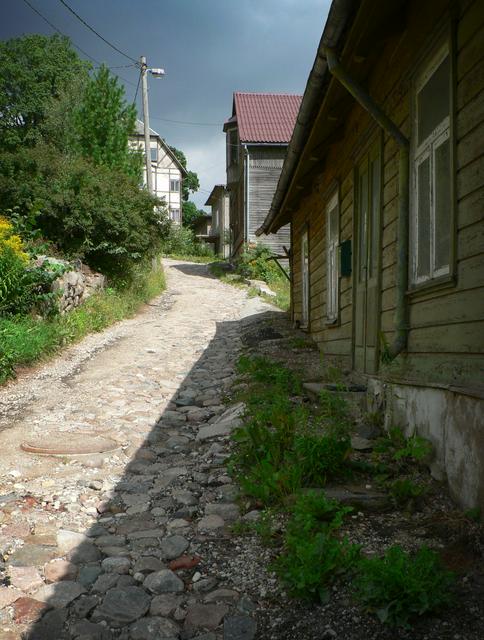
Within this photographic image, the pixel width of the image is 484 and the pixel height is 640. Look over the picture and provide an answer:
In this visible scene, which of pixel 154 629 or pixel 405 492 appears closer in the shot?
pixel 154 629

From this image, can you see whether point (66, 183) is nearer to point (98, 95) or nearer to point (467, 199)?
point (98, 95)

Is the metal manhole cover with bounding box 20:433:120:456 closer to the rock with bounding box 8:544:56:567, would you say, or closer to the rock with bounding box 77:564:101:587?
the rock with bounding box 8:544:56:567

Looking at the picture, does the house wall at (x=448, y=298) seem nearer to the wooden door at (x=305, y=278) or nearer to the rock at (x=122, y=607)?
the rock at (x=122, y=607)

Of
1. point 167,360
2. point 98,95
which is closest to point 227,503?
point 167,360

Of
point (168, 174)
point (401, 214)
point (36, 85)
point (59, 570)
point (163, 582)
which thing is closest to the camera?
point (163, 582)

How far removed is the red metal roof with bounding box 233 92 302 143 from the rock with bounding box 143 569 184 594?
22059mm

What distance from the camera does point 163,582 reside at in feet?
9.71

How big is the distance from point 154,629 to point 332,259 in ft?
20.3

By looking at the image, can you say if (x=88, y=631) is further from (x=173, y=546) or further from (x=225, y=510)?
(x=225, y=510)

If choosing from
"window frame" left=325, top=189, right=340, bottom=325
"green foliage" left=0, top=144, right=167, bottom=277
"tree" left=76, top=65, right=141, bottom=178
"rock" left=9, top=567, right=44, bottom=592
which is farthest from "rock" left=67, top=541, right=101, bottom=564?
"tree" left=76, top=65, right=141, bottom=178

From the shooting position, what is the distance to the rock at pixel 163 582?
2.90 m

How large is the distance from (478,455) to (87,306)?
35.4 ft

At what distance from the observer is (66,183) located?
14703 mm

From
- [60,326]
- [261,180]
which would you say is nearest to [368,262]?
[60,326]
